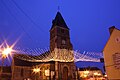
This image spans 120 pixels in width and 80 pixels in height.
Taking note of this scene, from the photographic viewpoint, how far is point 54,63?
36.0 meters

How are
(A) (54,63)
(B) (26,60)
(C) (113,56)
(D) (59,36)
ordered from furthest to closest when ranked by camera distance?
1. (B) (26,60)
2. (D) (59,36)
3. (A) (54,63)
4. (C) (113,56)

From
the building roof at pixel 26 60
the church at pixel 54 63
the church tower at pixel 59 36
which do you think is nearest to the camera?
the church at pixel 54 63

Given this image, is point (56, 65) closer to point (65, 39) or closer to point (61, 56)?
point (61, 56)

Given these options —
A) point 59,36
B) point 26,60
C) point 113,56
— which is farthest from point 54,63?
point 113,56

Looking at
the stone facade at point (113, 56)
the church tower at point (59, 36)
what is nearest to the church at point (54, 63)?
the church tower at point (59, 36)

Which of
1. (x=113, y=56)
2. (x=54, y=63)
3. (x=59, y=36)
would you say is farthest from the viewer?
(x=59, y=36)

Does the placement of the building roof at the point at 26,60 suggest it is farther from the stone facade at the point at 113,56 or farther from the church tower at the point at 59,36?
the stone facade at the point at 113,56

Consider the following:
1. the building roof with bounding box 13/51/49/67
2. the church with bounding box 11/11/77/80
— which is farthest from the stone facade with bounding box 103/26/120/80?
the building roof with bounding box 13/51/49/67

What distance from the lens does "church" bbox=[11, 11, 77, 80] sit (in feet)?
114

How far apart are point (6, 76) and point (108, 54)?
2826 centimetres

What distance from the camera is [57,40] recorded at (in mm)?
38688

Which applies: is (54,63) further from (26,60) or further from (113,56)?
(113,56)

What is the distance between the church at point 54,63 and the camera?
1370 inches

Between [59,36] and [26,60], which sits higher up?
[59,36]
